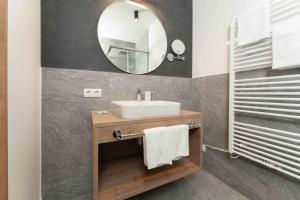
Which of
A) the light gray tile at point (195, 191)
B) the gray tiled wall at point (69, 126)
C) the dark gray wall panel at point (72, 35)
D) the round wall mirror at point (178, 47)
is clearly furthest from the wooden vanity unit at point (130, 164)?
the round wall mirror at point (178, 47)

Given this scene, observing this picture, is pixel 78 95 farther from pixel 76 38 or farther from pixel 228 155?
pixel 228 155

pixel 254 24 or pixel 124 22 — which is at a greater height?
pixel 124 22

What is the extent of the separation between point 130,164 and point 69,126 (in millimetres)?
686

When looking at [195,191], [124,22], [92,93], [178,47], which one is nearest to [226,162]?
[195,191]

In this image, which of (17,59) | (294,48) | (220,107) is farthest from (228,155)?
(17,59)

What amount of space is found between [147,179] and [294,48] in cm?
143

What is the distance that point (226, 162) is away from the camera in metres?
1.58

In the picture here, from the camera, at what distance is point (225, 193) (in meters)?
1.46

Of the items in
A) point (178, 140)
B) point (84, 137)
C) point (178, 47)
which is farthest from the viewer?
point (178, 47)

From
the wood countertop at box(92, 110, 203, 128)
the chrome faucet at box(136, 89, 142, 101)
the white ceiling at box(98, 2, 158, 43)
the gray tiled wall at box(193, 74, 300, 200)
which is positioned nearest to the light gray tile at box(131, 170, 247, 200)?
the gray tiled wall at box(193, 74, 300, 200)

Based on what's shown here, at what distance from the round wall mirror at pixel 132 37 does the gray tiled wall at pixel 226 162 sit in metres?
0.69

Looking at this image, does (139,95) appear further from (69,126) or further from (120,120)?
(69,126)

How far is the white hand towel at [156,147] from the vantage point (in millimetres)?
1111

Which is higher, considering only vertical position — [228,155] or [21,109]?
[21,109]
